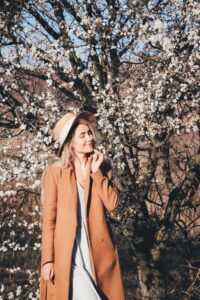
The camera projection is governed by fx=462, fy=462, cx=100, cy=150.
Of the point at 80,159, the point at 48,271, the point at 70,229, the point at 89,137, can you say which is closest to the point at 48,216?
the point at 70,229

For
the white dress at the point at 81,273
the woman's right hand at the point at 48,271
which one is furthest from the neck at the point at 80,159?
the woman's right hand at the point at 48,271

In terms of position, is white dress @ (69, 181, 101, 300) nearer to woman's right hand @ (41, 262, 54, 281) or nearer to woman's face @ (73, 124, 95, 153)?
woman's right hand @ (41, 262, 54, 281)

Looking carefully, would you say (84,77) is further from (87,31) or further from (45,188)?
(45,188)

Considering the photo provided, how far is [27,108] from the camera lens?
5.27m

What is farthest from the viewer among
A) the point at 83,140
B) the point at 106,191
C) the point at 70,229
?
the point at 83,140

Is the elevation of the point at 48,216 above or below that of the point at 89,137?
below

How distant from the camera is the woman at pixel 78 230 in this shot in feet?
8.63

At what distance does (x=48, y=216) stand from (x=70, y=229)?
0.17 meters

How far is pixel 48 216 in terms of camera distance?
2707 mm

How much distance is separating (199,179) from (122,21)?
2.08 m

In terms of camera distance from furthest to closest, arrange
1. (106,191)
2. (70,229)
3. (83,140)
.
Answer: (83,140), (106,191), (70,229)

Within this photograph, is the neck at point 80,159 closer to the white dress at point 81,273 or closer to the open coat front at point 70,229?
the open coat front at point 70,229

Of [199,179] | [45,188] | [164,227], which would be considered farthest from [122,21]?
[45,188]

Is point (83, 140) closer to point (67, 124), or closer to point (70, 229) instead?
point (67, 124)
